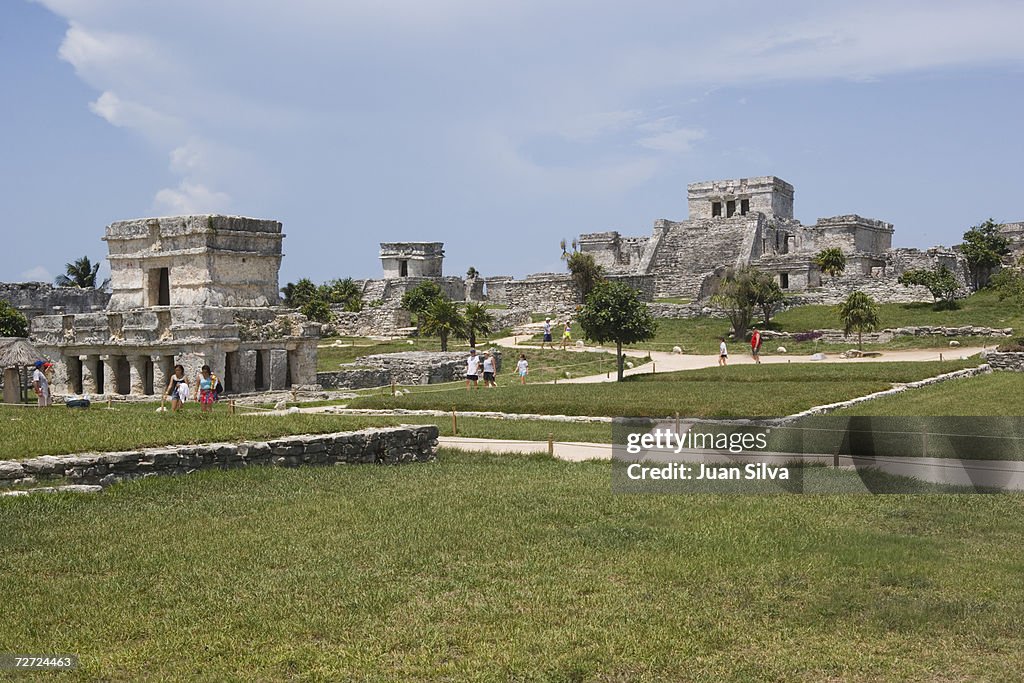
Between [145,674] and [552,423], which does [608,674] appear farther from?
[552,423]

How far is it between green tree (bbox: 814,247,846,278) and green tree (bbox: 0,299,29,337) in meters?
35.7

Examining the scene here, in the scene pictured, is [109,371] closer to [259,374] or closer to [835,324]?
[259,374]

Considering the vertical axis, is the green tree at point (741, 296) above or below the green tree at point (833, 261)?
below

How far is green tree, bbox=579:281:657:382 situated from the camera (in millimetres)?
29734

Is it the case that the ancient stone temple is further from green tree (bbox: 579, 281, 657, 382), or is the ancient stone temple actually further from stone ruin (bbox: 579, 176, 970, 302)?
stone ruin (bbox: 579, 176, 970, 302)

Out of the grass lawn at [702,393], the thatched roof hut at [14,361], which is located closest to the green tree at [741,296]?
the grass lawn at [702,393]

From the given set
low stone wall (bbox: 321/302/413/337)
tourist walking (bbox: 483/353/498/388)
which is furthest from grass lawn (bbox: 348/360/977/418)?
low stone wall (bbox: 321/302/413/337)

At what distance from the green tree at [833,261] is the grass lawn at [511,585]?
4117 centimetres

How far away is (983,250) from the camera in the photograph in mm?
48312

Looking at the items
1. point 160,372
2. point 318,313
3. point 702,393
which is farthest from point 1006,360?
point 318,313

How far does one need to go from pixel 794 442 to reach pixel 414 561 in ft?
25.3

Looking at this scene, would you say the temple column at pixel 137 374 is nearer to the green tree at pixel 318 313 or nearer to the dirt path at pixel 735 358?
the dirt path at pixel 735 358

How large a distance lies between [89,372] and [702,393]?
17.4 meters

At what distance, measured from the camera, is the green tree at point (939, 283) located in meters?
43.2
